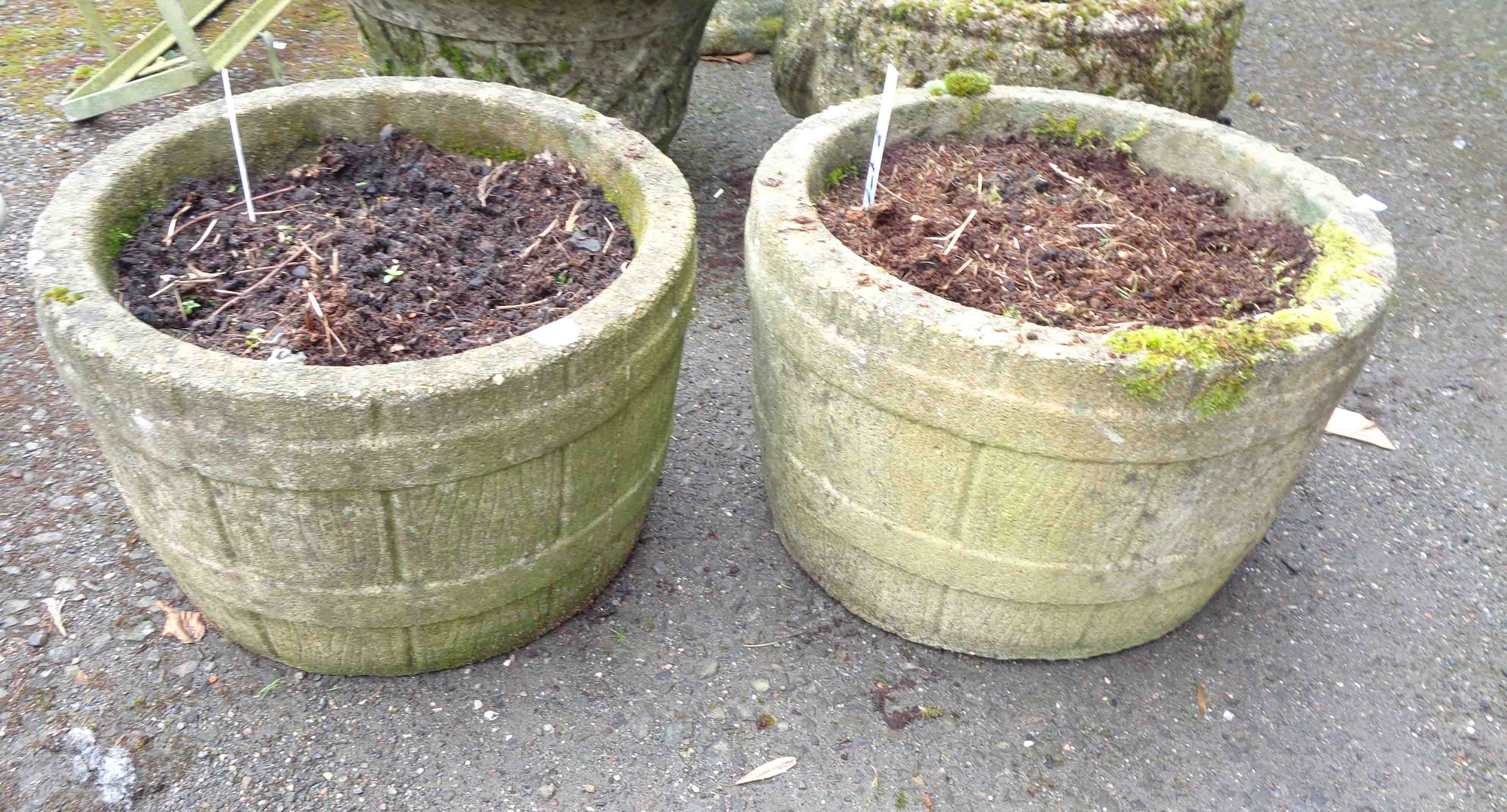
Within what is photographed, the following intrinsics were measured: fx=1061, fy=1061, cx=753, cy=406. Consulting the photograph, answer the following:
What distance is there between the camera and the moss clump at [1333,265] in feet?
6.52

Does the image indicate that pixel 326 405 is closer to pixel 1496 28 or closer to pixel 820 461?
pixel 820 461

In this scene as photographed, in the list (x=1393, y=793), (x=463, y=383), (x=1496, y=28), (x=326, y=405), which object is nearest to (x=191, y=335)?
(x=326, y=405)

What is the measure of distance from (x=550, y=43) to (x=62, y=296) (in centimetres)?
169

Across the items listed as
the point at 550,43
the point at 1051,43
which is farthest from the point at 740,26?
the point at 1051,43

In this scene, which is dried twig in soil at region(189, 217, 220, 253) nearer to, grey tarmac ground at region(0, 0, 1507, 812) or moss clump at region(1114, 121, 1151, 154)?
grey tarmac ground at region(0, 0, 1507, 812)

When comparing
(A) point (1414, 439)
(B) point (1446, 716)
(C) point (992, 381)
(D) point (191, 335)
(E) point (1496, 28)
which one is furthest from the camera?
(E) point (1496, 28)

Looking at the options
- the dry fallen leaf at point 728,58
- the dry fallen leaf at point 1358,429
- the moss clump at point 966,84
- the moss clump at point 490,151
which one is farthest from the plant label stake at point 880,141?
the dry fallen leaf at point 728,58

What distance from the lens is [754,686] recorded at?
7.26 ft

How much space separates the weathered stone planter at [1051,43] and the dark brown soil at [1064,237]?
352 mm

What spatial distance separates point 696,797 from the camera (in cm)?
200

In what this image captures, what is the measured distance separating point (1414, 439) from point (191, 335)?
3.12m

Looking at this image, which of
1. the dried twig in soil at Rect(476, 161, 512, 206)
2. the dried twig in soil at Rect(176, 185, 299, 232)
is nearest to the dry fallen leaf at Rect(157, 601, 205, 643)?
the dried twig in soil at Rect(176, 185, 299, 232)

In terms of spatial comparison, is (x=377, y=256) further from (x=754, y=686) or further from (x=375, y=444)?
(x=754, y=686)

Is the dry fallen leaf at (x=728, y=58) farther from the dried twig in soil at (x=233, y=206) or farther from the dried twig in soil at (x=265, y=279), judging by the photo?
the dried twig in soil at (x=265, y=279)
